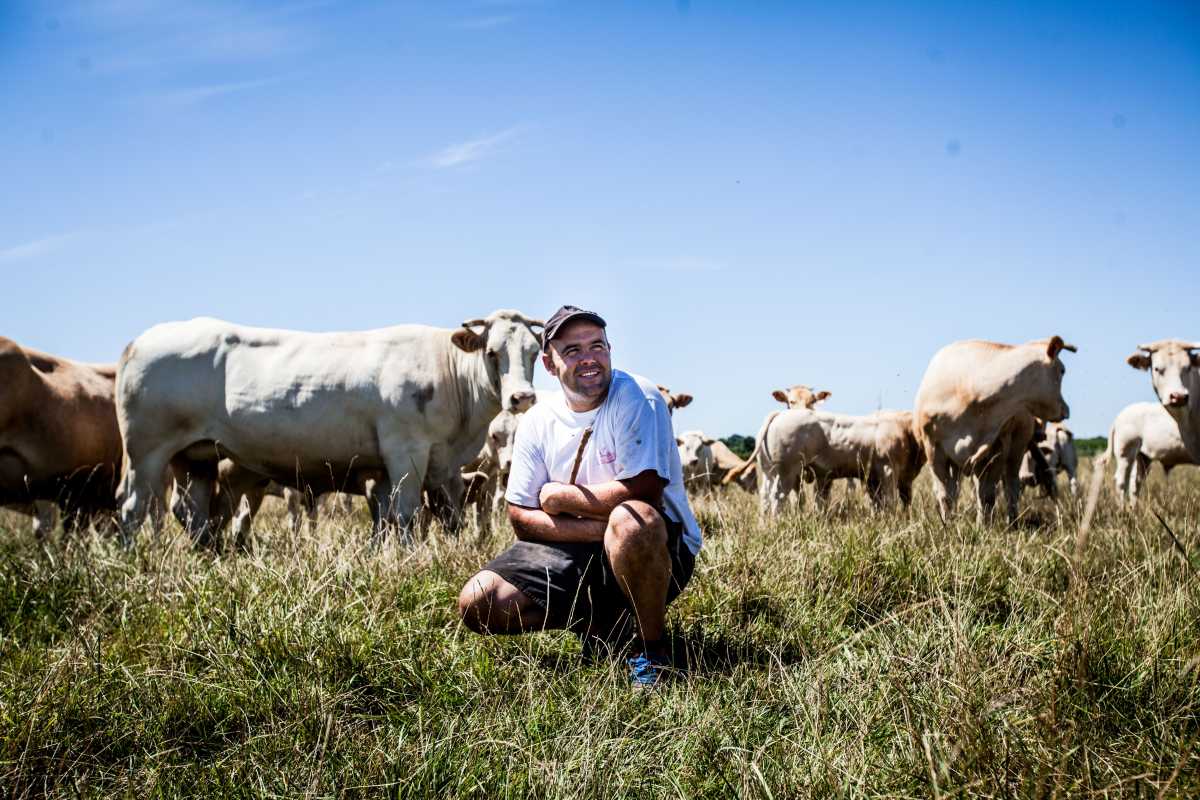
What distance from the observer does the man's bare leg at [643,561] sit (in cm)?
423

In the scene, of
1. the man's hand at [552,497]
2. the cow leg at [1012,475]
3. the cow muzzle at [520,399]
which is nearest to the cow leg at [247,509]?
the cow muzzle at [520,399]

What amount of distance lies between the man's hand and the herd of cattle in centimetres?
321

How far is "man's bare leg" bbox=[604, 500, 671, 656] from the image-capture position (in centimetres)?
423

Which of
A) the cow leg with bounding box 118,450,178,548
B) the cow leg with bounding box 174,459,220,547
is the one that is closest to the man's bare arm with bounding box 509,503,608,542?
the cow leg with bounding box 118,450,178,548

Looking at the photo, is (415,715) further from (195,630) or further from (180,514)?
(180,514)

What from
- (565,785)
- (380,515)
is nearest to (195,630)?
(565,785)

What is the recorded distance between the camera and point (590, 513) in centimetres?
447

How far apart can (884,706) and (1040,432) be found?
461 inches

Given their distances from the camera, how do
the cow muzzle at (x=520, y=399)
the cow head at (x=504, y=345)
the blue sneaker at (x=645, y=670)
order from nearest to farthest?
the blue sneaker at (x=645, y=670), the cow muzzle at (x=520, y=399), the cow head at (x=504, y=345)

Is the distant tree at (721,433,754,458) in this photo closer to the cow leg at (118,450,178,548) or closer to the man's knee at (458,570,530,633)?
the cow leg at (118,450,178,548)

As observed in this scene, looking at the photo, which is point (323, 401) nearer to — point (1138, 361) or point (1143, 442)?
point (1138, 361)

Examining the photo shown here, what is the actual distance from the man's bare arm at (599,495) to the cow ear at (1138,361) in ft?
31.7

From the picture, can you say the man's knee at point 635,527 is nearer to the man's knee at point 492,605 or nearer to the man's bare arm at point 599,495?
the man's bare arm at point 599,495

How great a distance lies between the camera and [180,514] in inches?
364
